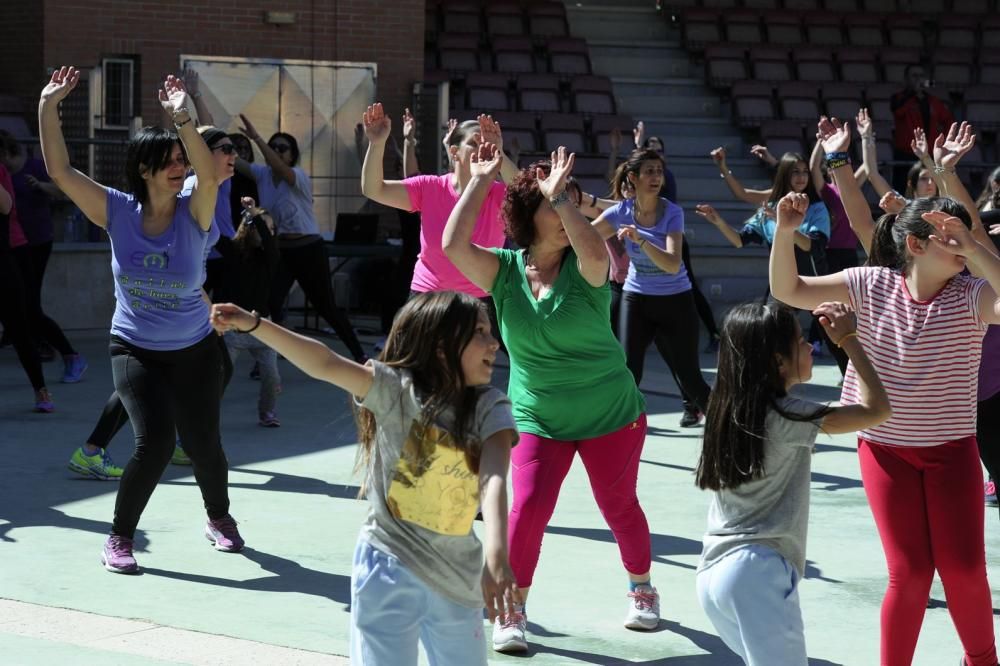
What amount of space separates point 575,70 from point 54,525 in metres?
14.8

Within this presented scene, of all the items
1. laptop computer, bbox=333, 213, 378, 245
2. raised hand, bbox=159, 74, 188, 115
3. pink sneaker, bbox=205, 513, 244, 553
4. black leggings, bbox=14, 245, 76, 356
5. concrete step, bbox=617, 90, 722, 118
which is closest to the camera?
raised hand, bbox=159, 74, 188, 115

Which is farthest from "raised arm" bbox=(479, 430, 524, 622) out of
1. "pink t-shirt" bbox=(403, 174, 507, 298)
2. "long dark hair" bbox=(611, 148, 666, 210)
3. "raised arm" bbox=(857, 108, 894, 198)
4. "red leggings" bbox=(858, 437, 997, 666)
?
"long dark hair" bbox=(611, 148, 666, 210)

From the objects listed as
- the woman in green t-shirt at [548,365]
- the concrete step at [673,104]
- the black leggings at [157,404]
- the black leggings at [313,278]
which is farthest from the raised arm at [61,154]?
the concrete step at [673,104]

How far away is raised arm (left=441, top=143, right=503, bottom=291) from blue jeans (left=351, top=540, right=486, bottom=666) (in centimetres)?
163

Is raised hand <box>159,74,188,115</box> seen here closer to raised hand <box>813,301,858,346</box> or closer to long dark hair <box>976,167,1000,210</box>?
raised hand <box>813,301,858,346</box>

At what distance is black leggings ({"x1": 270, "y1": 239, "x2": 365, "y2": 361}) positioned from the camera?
453 inches

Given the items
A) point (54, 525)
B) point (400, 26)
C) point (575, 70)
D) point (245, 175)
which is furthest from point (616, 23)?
point (54, 525)

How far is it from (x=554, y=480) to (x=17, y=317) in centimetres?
584

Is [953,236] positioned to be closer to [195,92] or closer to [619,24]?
[195,92]

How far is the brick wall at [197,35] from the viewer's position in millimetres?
16766

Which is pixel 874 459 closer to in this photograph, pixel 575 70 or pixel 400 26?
pixel 400 26

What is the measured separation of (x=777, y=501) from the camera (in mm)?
Answer: 3883

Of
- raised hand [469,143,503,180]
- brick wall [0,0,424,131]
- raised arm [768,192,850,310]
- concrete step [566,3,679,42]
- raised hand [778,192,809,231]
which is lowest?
raised arm [768,192,850,310]

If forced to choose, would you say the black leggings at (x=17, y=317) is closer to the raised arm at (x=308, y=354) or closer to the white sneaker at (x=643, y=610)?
the white sneaker at (x=643, y=610)
